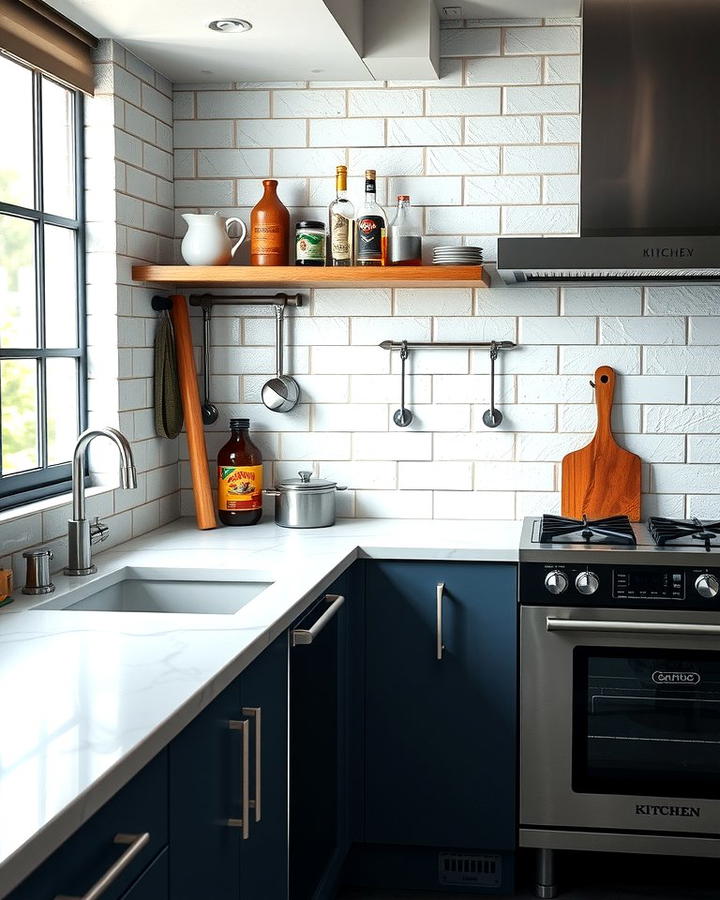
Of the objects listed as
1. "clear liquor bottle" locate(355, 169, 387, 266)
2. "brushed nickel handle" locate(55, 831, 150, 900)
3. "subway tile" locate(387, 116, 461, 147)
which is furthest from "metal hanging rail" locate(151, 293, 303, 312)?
"brushed nickel handle" locate(55, 831, 150, 900)

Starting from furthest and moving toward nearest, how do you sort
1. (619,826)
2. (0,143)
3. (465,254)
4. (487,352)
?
1. (487,352)
2. (465,254)
3. (619,826)
4. (0,143)

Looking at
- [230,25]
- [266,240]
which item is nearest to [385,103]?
[266,240]

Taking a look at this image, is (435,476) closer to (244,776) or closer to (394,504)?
(394,504)

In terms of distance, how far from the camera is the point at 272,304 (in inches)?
139

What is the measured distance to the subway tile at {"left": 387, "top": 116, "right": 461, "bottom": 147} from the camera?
11.3 feet

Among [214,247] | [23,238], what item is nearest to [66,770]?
[23,238]

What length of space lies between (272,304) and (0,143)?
1.07m

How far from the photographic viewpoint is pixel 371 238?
3.30 m

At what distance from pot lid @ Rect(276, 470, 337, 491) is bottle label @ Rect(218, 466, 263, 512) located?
10cm

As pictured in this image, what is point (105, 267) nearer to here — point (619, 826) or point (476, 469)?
point (476, 469)

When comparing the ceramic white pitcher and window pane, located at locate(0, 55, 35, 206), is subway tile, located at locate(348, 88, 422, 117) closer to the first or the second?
the ceramic white pitcher

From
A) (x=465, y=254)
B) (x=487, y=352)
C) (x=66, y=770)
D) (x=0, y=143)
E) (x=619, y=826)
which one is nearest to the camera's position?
(x=66, y=770)

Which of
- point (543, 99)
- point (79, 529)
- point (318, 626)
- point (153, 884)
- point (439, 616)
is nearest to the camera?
point (153, 884)

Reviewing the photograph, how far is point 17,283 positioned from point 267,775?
4.43 ft
